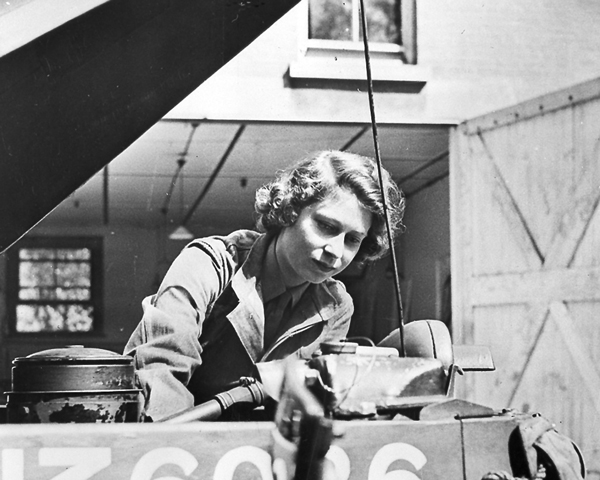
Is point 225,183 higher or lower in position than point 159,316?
higher

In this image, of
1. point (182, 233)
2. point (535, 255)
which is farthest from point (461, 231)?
point (182, 233)

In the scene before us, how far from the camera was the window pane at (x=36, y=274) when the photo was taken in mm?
5773

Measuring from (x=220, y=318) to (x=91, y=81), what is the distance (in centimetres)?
61

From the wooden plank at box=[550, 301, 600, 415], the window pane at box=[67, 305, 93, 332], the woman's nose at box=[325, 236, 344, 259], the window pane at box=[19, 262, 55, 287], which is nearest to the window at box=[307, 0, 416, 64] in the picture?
the wooden plank at box=[550, 301, 600, 415]

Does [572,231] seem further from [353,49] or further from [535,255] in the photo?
[353,49]

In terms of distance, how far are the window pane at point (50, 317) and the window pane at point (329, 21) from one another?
306 centimetres

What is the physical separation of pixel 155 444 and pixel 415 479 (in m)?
0.36

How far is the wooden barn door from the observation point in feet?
11.6

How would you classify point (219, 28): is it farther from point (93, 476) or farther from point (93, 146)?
point (93, 476)

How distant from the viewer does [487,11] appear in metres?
4.07

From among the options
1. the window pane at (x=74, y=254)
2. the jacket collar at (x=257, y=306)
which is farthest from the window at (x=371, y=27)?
the window pane at (x=74, y=254)

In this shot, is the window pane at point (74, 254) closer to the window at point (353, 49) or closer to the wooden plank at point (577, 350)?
the window at point (353, 49)

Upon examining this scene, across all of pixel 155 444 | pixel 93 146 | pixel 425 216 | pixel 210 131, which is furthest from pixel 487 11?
pixel 155 444

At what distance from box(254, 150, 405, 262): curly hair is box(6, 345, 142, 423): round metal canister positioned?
0.82 meters
